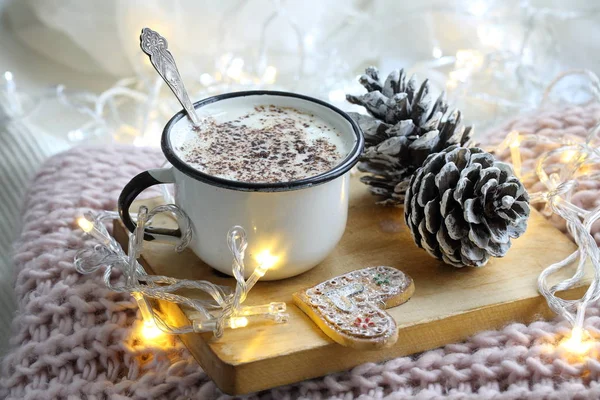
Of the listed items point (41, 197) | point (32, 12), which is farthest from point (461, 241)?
point (32, 12)

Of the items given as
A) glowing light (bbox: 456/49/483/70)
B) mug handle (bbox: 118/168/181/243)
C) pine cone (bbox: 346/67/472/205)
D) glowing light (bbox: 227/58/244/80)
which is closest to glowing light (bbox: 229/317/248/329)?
mug handle (bbox: 118/168/181/243)

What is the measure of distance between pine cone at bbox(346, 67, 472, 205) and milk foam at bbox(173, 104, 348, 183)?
0.25ft

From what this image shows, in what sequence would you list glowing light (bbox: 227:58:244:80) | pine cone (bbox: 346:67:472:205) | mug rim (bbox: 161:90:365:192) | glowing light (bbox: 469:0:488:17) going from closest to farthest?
mug rim (bbox: 161:90:365:192) < pine cone (bbox: 346:67:472:205) < glowing light (bbox: 227:58:244:80) < glowing light (bbox: 469:0:488:17)

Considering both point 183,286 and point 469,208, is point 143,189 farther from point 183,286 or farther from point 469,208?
point 469,208

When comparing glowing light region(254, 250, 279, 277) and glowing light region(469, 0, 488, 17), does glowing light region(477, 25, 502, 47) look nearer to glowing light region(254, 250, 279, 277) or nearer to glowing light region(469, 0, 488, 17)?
glowing light region(469, 0, 488, 17)

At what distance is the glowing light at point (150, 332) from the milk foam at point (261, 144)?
163 mm

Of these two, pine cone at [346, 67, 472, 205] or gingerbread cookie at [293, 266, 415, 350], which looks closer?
gingerbread cookie at [293, 266, 415, 350]

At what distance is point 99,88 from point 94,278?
703mm

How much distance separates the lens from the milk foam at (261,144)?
2.19 ft

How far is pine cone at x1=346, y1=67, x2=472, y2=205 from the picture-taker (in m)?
0.78

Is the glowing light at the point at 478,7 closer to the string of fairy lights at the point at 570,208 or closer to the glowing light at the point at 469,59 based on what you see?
the glowing light at the point at 469,59

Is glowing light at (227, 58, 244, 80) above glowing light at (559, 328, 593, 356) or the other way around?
above

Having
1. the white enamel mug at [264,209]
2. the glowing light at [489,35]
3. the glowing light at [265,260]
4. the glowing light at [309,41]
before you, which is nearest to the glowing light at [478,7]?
the glowing light at [489,35]

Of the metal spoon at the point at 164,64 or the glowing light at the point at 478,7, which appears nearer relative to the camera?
the metal spoon at the point at 164,64
